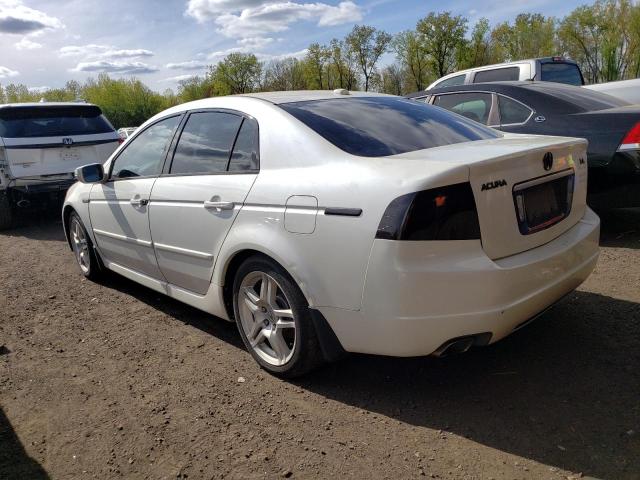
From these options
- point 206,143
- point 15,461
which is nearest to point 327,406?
point 15,461

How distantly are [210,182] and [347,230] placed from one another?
121 cm

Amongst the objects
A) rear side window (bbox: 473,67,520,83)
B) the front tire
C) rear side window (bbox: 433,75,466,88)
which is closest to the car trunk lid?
the front tire

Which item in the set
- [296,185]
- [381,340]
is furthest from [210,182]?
[381,340]

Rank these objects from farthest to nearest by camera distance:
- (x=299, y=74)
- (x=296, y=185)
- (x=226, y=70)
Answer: (x=226, y=70)
(x=299, y=74)
(x=296, y=185)

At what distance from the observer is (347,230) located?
2.48m

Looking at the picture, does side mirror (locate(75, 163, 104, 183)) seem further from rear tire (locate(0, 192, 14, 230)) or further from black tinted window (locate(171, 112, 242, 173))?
rear tire (locate(0, 192, 14, 230))

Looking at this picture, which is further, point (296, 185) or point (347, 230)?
point (296, 185)

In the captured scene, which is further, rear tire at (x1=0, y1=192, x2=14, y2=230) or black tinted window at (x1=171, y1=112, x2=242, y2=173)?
rear tire at (x1=0, y1=192, x2=14, y2=230)

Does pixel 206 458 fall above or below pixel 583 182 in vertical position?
below

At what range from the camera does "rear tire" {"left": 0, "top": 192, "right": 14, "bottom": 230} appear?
8.18 m

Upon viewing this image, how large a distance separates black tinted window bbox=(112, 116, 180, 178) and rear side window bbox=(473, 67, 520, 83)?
281 inches

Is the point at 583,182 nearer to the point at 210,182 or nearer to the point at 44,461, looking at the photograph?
the point at 210,182

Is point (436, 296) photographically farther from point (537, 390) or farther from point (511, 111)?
point (511, 111)

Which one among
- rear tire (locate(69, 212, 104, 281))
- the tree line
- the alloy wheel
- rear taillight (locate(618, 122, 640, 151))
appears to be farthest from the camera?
the tree line
